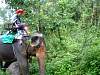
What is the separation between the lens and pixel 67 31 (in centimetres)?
870

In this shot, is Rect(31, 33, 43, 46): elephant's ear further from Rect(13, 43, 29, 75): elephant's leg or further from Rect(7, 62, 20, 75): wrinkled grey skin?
Rect(7, 62, 20, 75): wrinkled grey skin

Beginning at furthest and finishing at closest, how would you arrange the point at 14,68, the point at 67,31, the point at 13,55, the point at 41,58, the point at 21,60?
the point at 67,31
the point at 13,55
the point at 14,68
the point at 21,60
the point at 41,58

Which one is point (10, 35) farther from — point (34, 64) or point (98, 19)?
point (98, 19)

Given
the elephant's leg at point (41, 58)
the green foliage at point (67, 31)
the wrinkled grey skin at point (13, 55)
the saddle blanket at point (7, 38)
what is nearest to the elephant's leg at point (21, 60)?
the wrinkled grey skin at point (13, 55)

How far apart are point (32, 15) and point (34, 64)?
1072mm

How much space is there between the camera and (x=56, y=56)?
7910mm

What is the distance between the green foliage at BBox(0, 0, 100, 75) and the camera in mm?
7070

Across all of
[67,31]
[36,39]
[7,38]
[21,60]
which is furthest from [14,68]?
[67,31]

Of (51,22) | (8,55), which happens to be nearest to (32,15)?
(51,22)

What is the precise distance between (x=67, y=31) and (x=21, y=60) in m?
3.06

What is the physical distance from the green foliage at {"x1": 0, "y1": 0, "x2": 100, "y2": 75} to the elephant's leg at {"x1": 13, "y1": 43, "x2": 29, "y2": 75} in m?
1.38

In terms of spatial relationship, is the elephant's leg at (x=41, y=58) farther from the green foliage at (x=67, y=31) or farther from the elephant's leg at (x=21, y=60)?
the green foliage at (x=67, y=31)

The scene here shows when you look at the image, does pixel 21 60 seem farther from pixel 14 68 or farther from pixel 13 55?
pixel 13 55

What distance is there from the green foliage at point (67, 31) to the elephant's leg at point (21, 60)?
1.38 m
